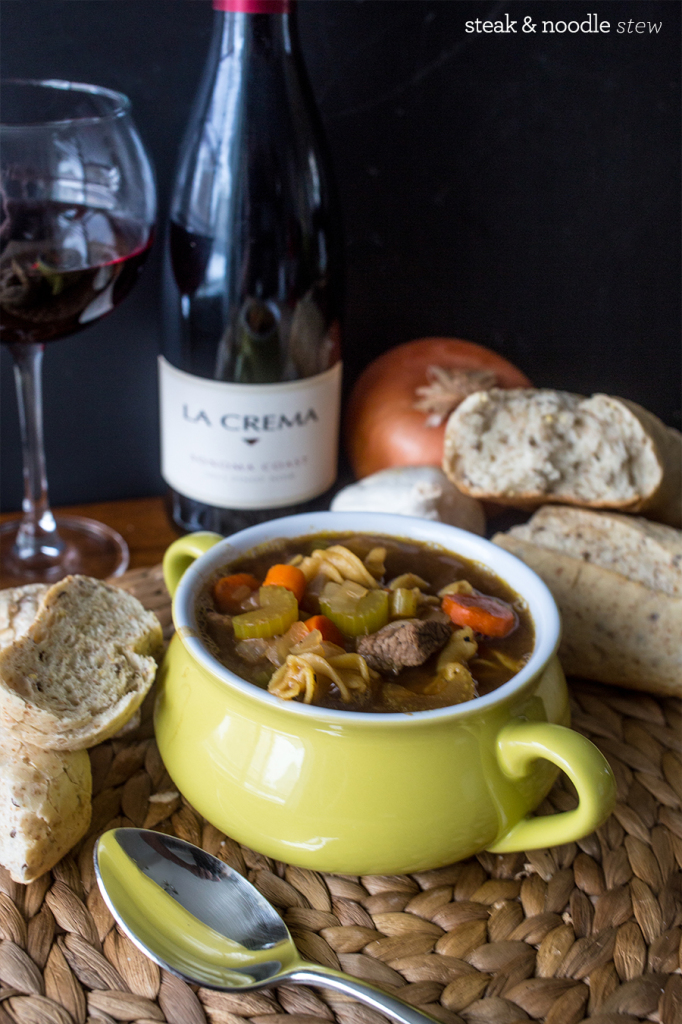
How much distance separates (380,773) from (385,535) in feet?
1.43

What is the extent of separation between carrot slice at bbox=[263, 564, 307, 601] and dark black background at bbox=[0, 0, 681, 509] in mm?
844

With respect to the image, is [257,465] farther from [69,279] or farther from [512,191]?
[512,191]

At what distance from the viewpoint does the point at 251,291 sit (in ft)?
5.45

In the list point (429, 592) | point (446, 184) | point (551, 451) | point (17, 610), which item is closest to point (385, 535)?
point (429, 592)

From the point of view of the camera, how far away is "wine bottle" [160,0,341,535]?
159cm

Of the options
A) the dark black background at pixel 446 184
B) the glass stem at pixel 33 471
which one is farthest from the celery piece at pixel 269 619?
the dark black background at pixel 446 184

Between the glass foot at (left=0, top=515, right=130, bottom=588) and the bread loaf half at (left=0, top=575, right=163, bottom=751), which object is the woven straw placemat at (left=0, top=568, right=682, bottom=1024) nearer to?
the bread loaf half at (left=0, top=575, right=163, bottom=751)

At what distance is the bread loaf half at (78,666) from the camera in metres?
1.05

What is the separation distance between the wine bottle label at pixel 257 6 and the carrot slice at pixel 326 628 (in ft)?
3.37

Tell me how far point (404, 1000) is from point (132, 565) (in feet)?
3.53

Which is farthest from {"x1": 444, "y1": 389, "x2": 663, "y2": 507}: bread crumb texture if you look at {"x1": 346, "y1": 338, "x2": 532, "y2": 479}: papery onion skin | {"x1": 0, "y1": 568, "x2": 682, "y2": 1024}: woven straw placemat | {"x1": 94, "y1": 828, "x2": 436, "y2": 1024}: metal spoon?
{"x1": 94, "y1": 828, "x2": 436, "y2": 1024}: metal spoon

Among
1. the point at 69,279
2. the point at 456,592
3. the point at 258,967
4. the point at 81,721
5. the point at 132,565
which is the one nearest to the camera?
the point at 258,967

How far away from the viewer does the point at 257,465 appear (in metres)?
1.66

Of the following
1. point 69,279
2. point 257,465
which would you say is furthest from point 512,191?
point 69,279
